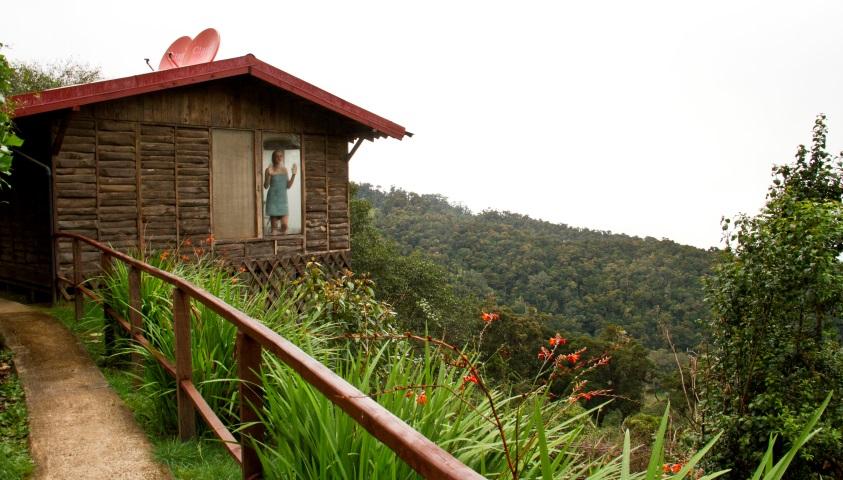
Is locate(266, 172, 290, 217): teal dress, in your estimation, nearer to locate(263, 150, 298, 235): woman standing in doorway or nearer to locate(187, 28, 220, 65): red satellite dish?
locate(263, 150, 298, 235): woman standing in doorway

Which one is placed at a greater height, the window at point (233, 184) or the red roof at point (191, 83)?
the red roof at point (191, 83)

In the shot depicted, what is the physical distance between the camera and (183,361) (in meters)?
3.60

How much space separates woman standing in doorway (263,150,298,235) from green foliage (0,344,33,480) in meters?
6.29

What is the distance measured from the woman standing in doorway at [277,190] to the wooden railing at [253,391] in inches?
239

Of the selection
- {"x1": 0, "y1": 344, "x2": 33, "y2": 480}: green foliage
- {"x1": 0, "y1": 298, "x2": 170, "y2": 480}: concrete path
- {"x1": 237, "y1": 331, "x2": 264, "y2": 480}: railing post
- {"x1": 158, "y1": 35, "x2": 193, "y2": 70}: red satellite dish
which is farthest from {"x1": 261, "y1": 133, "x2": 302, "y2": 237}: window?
{"x1": 237, "y1": 331, "x2": 264, "y2": 480}: railing post

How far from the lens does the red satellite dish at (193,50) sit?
11.5 m

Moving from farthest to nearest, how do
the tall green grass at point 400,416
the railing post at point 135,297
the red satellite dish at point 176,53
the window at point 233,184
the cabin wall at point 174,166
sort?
the red satellite dish at point 176,53 → the window at point 233,184 → the cabin wall at point 174,166 → the railing post at point 135,297 → the tall green grass at point 400,416

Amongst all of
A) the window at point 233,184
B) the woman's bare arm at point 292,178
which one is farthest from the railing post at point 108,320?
the woman's bare arm at point 292,178

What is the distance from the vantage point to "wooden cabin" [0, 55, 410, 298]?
9.35 meters

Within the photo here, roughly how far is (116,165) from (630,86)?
147 feet

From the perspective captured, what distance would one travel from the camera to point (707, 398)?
43.1ft

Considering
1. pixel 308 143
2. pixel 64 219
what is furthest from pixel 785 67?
pixel 64 219

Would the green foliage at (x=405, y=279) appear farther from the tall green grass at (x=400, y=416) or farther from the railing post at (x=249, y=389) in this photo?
the railing post at (x=249, y=389)

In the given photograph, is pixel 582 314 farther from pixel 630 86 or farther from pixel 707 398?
pixel 707 398
